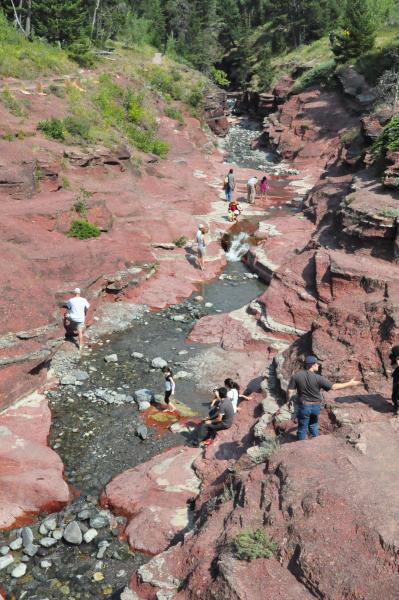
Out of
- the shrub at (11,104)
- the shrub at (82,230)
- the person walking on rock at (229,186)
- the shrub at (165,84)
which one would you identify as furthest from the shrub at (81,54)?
the shrub at (82,230)

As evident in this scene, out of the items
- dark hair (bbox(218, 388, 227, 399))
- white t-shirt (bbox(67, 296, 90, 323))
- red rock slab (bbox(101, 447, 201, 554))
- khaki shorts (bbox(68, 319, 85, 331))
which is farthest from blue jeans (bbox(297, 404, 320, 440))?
khaki shorts (bbox(68, 319, 85, 331))

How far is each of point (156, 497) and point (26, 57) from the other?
107 feet

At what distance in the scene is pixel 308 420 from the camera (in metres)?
9.80

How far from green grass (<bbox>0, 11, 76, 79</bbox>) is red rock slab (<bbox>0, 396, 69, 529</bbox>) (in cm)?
2546

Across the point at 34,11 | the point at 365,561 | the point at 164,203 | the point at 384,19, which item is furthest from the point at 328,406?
the point at 384,19

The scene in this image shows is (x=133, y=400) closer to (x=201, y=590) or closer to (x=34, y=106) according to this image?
(x=201, y=590)

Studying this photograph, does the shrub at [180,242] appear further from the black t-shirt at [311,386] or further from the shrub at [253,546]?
the shrub at [253,546]

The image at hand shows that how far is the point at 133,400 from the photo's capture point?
14680 millimetres

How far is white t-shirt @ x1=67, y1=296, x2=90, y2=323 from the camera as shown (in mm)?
16594

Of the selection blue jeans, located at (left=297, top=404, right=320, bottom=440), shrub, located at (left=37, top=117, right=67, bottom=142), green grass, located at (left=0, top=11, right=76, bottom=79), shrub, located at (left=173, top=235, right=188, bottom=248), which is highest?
green grass, located at (left=0, top=11, right=76, bottom=79)

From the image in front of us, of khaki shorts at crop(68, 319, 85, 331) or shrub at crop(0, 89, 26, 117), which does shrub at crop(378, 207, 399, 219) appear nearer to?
khaki shorts at crop(68, 319, 85, 331)

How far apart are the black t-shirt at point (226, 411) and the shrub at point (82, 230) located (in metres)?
10.7

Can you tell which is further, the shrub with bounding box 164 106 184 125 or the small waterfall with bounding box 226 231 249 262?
the shrub with bounding box 164 106 184 125

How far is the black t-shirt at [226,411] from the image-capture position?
40.5 ft
